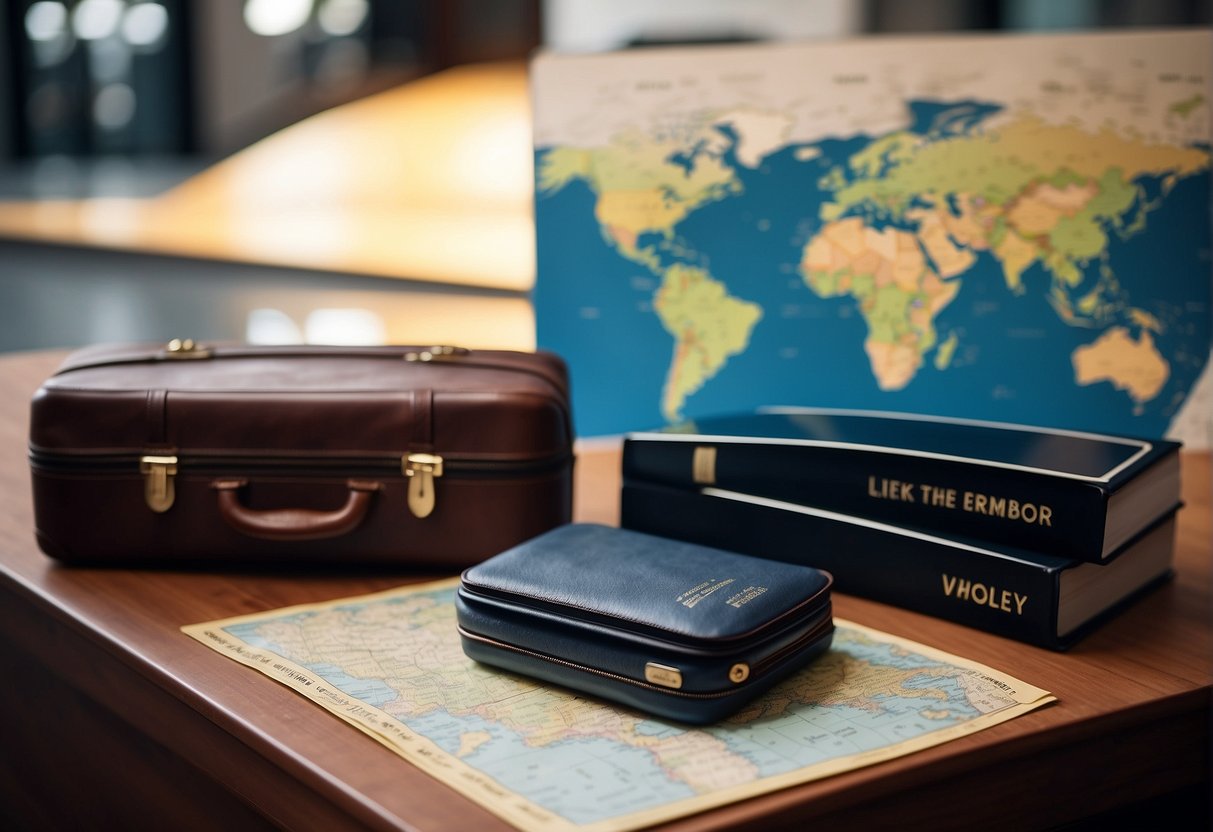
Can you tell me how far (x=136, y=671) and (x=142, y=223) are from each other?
31.7ft

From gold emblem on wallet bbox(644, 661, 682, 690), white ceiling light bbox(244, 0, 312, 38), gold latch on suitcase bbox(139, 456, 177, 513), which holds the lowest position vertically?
gold emblem on wallet bbox(644, 661, 682, 690)

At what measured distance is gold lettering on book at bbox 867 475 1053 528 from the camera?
87 centimetres

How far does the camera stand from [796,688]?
796 millimetres

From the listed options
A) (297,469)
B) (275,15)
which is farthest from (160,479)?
(275,15)

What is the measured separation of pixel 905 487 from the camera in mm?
934

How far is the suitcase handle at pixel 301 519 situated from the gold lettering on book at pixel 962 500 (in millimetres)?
394

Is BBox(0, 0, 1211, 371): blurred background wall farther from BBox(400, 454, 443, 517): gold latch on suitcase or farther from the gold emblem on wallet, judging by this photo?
the gold emblem on wallet

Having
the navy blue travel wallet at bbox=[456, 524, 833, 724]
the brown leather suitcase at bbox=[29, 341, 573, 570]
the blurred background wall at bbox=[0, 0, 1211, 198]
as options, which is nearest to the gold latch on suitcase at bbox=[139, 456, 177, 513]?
the brown leather suitcase at bbox=[29, 341, 573, 570]

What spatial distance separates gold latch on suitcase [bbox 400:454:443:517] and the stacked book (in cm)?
16

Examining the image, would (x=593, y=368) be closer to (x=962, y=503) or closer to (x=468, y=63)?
(x=962, y=503)

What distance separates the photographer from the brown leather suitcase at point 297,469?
1.01 metres

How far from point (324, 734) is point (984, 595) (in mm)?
454

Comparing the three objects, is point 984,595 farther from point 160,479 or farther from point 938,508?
point 160,479

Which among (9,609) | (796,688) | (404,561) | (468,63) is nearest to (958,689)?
(796,688)
